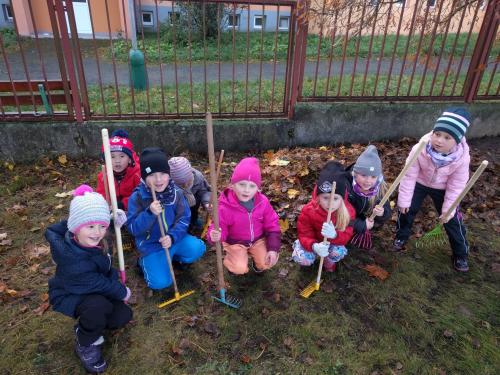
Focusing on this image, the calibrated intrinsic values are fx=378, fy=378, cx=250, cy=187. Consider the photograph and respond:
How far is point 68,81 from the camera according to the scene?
17.1 ft

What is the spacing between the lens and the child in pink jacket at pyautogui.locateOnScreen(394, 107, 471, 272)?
333cm

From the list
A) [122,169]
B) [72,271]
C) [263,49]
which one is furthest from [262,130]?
[263,49]

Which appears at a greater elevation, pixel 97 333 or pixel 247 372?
pixel 97 333

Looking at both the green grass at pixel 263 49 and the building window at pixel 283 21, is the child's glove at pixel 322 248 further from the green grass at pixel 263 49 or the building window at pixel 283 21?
the building window at pixel 283 21

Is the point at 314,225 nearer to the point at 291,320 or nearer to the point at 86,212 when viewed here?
the point at 291,320

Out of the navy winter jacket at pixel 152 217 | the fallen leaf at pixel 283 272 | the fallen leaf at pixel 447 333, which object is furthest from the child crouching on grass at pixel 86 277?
the fallen leaf at pixel 447 333

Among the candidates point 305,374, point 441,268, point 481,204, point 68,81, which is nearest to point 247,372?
point 305,374

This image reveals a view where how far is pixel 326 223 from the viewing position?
10.3ft

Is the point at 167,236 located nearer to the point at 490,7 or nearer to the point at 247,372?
the point at 247,372

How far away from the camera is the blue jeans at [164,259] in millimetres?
3443

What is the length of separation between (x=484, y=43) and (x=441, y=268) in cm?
378

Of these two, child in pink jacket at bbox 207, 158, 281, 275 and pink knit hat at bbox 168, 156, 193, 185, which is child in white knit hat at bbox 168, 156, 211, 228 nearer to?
pink knit hat at bbox 168, 156, 193, 185

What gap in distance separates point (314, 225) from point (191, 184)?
1423 mm

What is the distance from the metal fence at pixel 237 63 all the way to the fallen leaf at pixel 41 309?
2950 millimetres
